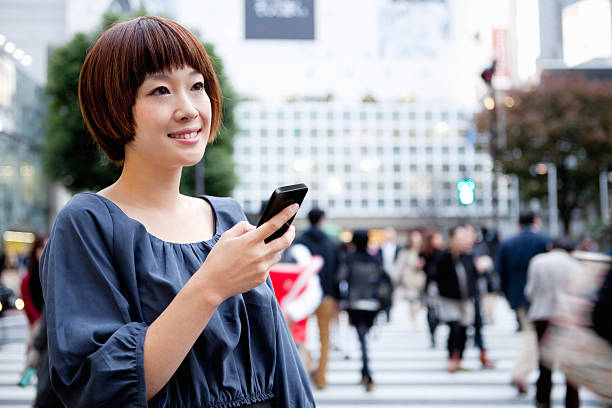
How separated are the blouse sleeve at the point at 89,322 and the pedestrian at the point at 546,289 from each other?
5752mm

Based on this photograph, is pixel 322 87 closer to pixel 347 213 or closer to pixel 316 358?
pixel 347 213

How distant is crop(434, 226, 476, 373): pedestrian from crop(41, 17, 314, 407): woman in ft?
25.5

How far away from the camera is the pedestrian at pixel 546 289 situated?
6.36 m

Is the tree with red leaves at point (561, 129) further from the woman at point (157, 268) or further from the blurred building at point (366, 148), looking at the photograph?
the blurred building at point (366, 148)

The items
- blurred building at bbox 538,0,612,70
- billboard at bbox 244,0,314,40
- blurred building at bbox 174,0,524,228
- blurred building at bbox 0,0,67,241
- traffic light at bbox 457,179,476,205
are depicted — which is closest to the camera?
billboard at bbox 244,0,314,40

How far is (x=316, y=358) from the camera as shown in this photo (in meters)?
10.1

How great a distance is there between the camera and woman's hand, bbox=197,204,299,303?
44.9 inches

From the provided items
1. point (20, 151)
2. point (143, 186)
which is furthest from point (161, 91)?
point (20, 151)

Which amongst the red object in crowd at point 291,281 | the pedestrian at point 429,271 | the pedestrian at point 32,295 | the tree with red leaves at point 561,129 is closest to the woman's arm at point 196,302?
the red object in crowd at point 291,281

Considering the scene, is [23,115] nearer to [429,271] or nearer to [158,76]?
[429,271]

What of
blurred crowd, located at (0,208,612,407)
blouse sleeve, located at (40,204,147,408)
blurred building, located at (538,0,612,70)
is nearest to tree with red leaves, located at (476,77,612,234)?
blurred building, located at (538,0,612,70)

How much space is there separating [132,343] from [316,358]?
9249 mm

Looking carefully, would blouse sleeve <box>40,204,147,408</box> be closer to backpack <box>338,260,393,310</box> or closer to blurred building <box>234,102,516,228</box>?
backpack <box>338,260,393,310</box>

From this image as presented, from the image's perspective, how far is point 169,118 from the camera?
4.30 feet
